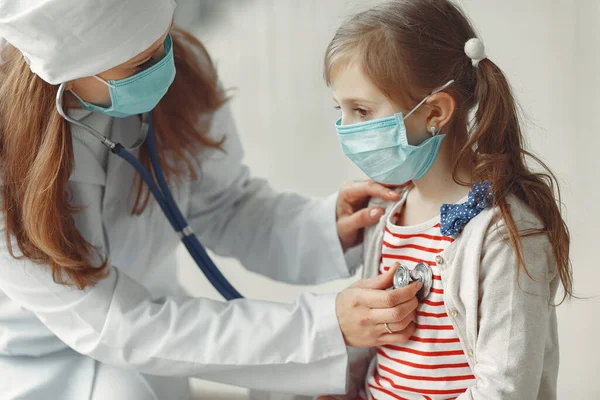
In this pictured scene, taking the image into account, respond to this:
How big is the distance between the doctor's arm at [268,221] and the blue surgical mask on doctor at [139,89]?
0.40m

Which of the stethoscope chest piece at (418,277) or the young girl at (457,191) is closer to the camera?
the young girl at (457,191)

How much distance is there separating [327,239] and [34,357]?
695 mm

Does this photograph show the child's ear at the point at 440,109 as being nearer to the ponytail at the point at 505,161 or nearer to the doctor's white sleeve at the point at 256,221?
the ponytail at the point at 505,161

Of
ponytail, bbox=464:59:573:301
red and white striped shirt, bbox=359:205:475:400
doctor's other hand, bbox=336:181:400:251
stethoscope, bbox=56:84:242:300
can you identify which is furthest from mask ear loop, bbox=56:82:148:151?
ponytail, bbox=464:59:573:301

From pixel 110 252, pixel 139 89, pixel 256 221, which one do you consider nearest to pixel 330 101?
pixel 256 221

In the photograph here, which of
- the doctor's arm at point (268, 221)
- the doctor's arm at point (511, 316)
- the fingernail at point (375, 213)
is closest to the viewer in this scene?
the doctor's arm at point (511, 316)

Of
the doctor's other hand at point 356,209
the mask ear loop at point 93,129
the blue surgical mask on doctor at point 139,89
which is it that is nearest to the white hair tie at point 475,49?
the doctor's other hand at point 356,209

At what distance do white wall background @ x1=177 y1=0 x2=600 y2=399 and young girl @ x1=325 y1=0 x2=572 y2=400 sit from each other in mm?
153

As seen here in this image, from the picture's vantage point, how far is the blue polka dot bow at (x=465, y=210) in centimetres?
126

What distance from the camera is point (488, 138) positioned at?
4.21 ft

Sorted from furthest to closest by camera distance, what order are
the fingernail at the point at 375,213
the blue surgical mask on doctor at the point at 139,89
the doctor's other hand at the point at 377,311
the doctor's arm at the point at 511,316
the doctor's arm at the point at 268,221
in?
1. the doctor's arm at the point at 268,221
2. the fingernail at the point at 375,213
3. the blue surgical mask on doctor at the point at 139,89
4. the doctor's other hand at the point at 377,311
5. the doctor's arm at the point at 511,316

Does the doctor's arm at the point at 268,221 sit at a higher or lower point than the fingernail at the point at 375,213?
lower

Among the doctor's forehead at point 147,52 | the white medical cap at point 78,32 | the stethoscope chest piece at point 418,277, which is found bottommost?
the stethoscope chest piece at point 418,277

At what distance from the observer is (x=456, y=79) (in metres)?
1.27
